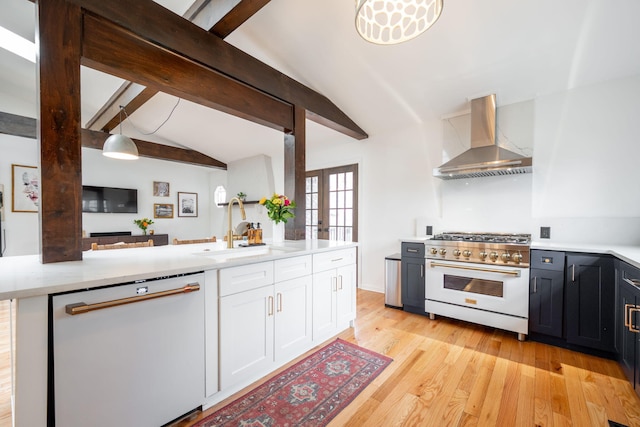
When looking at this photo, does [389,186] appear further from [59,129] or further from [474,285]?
[59,129]

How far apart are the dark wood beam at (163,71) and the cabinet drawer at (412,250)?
2.10 m

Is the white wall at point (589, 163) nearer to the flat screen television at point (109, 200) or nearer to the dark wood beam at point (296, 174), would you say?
the dark wood beam at point (296, 174)

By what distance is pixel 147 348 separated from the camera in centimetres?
132

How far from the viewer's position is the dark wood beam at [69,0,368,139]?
1789mm

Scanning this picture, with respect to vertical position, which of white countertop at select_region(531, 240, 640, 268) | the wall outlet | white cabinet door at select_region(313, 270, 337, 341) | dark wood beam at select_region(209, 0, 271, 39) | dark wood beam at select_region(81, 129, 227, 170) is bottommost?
white cabinet door at select_region(313, 270, 337, 341)

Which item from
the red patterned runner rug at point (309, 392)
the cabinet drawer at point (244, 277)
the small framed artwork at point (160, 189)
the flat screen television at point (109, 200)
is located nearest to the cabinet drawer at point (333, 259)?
the cabinet drawer at point (244, 277)

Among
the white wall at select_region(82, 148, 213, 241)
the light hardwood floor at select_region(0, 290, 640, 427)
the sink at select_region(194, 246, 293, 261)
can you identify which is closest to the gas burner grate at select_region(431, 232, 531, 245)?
the light hardwood floor at select_region(0, 290, 640, 427)

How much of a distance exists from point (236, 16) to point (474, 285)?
→ 10.7 ft

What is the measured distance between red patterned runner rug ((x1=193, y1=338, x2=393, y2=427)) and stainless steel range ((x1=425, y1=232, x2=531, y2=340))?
1.11 meters

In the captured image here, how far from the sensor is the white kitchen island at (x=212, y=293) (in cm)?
102

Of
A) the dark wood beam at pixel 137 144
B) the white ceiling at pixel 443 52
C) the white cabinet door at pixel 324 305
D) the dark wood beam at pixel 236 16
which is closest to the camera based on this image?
the dark wood beam at pixel 236 16

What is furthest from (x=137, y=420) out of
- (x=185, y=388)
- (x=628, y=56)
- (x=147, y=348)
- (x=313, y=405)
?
(x=628, y=56)

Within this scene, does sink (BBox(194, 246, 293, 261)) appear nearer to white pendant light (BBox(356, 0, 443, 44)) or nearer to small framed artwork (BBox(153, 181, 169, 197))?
white pendant light (BBox(356, 0, 443, 44))

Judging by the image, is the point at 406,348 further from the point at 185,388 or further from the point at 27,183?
the point at 27,183
